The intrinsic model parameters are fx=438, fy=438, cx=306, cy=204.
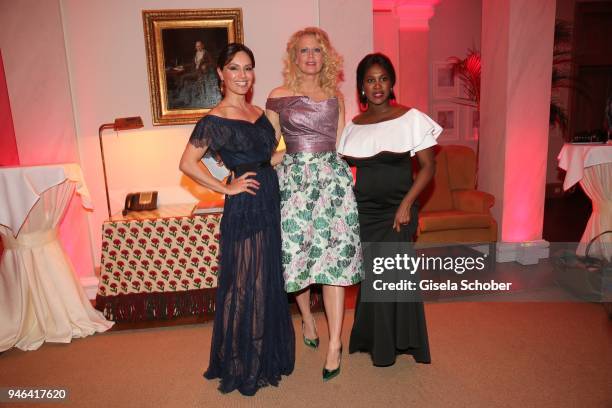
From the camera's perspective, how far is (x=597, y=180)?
12.5 feet

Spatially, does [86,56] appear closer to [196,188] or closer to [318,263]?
[196,188]

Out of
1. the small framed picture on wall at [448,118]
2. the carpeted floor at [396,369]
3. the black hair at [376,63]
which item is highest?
the black hair at [376,63]

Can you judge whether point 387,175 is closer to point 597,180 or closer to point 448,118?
point 597,180

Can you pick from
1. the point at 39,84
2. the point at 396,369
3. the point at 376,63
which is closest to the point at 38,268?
the point at 39,84

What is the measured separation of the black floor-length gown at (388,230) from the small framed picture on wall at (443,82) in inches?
225

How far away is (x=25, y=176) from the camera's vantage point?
9.90 ft

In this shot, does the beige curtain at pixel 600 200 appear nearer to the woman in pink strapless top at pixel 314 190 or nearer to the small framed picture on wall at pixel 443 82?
the woman in pink strapless top at pixel 314 190

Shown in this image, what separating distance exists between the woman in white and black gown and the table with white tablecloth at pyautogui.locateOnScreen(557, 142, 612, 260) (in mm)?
2054

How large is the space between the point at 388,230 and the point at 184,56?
2.48 metres

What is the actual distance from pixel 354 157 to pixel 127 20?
2554 mm

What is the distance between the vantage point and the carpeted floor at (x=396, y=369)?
246 cm

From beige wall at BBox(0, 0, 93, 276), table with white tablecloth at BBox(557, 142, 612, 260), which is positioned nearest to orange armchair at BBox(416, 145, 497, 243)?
table with white tablecloth at BBox(557, 142, 612, 260)

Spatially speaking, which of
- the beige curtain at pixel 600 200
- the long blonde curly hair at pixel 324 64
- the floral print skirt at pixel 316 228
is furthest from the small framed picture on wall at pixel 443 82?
Answer: the floral print skirt at pixel 316 228

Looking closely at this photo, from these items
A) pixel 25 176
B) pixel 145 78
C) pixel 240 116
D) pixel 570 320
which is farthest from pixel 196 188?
pixel 570 320
